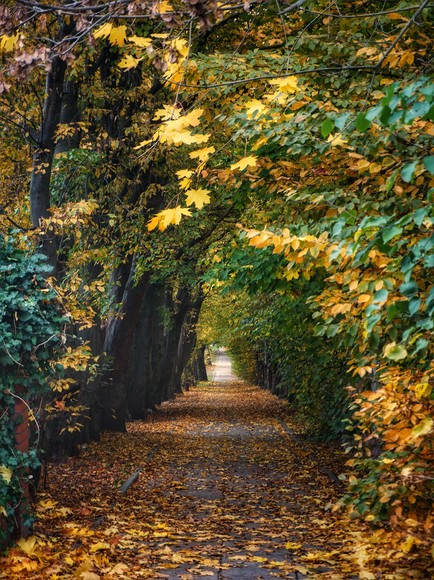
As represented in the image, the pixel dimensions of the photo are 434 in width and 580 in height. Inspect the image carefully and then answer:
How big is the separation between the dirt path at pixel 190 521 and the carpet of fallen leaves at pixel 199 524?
2 centimetres

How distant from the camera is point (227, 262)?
44.5 ft

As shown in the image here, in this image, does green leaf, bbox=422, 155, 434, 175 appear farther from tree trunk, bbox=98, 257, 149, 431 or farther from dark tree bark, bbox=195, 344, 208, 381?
dark tree bark, bbox=195, 344, 208, 381

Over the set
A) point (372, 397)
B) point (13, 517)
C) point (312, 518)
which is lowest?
point (312, 518)

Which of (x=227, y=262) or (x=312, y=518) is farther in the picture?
(x=227, y=262)

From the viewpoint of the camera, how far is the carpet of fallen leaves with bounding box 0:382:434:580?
25.4 ft

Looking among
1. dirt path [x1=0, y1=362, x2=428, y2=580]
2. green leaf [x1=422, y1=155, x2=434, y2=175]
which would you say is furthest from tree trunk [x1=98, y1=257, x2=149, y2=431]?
green leaf [x1=422, y1=155, x2=434, y2=175]

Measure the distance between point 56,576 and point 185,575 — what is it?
122cm

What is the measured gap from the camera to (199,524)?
10.4 m

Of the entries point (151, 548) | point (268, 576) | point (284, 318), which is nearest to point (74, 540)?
point (151, 548)

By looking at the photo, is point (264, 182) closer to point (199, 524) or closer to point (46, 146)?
point (46, 146)

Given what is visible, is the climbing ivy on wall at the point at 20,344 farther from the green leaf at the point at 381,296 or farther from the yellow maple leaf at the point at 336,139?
the green leaf at the point at 381,296

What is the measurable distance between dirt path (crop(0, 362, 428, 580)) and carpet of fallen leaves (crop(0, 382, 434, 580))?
0.05 ft

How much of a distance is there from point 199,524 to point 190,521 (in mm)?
245

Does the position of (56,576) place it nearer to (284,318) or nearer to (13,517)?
(13,517)
